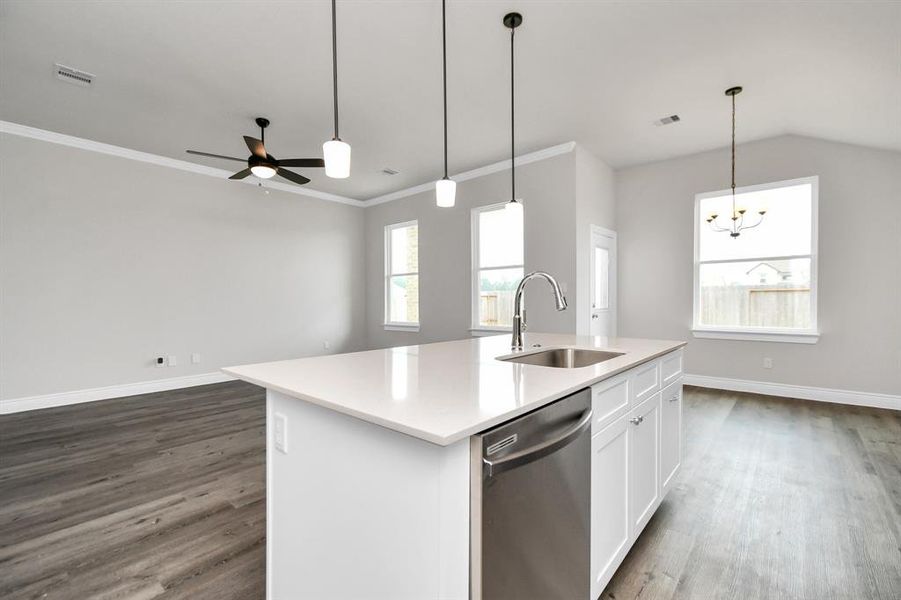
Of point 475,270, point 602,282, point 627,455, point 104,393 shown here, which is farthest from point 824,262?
point 104,393

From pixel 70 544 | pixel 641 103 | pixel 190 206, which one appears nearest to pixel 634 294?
pixel 641 103

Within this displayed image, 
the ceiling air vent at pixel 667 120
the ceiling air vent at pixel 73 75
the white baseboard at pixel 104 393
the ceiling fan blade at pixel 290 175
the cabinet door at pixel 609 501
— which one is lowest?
the white baseboard at pixel 104 393

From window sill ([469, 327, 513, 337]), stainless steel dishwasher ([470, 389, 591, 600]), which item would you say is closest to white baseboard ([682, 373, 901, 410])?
window sill ([469, 327, 513, 337])

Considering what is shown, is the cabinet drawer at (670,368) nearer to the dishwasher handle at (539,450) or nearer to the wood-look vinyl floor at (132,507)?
the dishwasher handle at (539,450)

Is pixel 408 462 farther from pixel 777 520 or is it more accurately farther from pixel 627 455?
pixel 777 520

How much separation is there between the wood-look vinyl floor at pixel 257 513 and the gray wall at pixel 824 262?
2.39 ft

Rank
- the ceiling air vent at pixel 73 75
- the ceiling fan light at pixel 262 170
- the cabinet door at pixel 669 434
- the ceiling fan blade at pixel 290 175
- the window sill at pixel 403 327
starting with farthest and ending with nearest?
the window sill at pixel 403 327 < the ceiling fan blade at pixel 290 175 < the ceiling fan light at pixel 262 170 < the ceiling air vent at pixel 73 75 < the cabinet door at pixel 669 434

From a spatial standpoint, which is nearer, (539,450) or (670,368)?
(539,450)

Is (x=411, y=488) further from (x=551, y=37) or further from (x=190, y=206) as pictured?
(x=190, y=206)

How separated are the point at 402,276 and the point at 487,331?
2026mm

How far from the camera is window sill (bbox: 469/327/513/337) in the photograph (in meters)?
5.22

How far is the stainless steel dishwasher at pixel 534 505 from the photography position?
0.85 m

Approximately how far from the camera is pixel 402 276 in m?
6.67

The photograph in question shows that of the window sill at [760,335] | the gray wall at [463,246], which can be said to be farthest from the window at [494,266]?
the window sill at [760,335]
